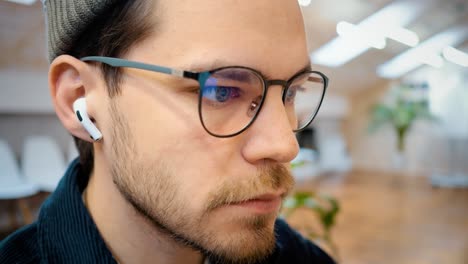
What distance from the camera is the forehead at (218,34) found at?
555mm

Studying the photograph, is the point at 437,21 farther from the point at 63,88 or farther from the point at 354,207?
the point at 354,207

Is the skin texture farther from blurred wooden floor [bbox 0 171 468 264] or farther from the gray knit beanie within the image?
blurred wooden floor [bbox 0 171 468 264]

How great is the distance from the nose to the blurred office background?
328 millimetres

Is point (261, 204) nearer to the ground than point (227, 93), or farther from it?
nearer to the ground

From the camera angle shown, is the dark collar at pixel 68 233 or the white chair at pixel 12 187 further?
the white chair at pixel 12 187

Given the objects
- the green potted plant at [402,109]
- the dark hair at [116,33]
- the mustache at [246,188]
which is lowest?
the green potted plant at [402,109]

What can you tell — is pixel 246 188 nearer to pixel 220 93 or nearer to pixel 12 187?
pixel 220 93

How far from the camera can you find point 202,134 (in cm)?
57

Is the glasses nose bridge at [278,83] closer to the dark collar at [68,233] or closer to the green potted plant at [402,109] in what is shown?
the dark collar at [68,233]

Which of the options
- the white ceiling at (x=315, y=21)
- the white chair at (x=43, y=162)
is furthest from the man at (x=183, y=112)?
the white chair at (x=43, y=162)

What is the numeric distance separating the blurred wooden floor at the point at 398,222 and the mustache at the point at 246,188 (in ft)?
8.09

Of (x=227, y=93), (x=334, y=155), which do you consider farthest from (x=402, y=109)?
(x=227, y=93)

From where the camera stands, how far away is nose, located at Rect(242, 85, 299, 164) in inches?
22.3

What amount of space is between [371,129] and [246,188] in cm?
685
